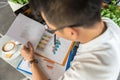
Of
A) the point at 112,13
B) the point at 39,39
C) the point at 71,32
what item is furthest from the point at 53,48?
the point at 112,13

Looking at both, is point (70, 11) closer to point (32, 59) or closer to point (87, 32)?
point (87, 32)

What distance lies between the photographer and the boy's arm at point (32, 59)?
90cm

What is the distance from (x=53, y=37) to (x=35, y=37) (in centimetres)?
11

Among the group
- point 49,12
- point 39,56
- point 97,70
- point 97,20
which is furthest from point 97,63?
point 39,56

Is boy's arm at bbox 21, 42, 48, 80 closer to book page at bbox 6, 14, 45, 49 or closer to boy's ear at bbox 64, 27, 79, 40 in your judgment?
book page at bbox 6, 14, 45, 49

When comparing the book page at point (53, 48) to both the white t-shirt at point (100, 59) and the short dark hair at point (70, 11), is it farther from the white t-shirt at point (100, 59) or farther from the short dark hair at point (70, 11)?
the short dark hair at point (70, 11)

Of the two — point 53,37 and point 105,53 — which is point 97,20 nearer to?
point 105,53

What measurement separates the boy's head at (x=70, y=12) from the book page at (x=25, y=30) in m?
0.35

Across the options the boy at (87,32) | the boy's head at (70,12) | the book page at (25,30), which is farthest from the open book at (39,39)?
the boy's head at (70,12)

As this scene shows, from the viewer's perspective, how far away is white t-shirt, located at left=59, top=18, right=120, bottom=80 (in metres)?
0.69

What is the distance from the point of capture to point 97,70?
68 centimetres

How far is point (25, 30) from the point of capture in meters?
1.03

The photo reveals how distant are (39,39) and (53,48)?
0.10 m

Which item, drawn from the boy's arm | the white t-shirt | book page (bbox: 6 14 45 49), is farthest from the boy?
book page (bbox: 6 14 45 49)
